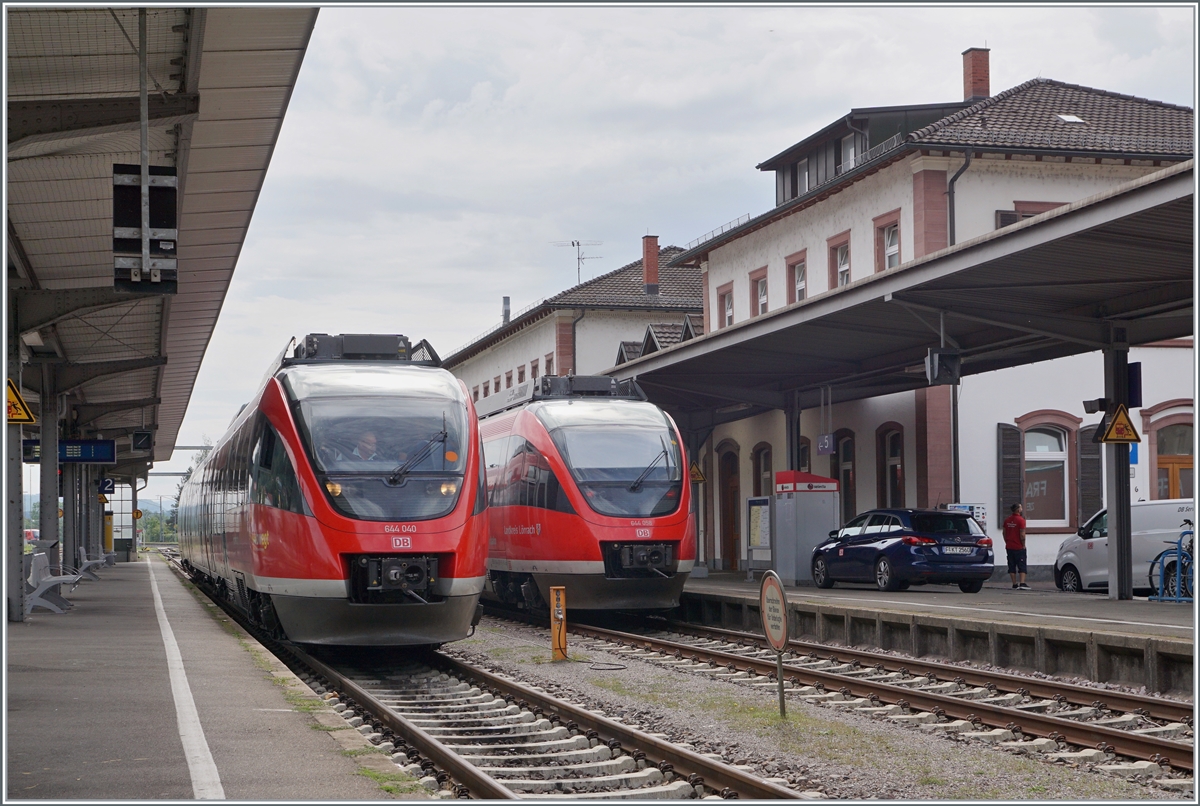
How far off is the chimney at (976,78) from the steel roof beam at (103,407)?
72.5ft

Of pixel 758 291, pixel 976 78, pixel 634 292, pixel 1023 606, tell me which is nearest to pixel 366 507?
pixel 1023 606

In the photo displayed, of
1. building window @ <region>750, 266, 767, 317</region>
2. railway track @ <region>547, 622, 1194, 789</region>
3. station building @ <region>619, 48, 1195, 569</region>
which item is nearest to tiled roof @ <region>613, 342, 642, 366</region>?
building window @ <region>750, 266, 767, 317</region>

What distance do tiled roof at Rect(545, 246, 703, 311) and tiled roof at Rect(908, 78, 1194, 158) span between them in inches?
716

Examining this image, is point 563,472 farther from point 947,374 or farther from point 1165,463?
point 1165,463

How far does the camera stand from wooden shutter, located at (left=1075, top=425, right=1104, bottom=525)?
1213 inches

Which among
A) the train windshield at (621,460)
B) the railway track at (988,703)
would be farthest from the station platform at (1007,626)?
the train windshield at (621,460)

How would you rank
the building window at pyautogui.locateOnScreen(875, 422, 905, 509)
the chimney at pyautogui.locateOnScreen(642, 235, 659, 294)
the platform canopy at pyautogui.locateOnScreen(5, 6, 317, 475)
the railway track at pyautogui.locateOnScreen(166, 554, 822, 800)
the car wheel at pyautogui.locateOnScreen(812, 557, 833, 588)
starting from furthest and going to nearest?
the chimney at pyautogui.locateOnScreen(642, 235, 659, 294) → the building window at pyautogui.locateOnScreen(875, 422, 905, 509) → the car wheel at pyautogui.locateOnScreen(812, 557, 833, 588) → the platform canopy at pyautogui.locateOnScreen(5, 6, 317, 475) → the railway track at pyautogui.locateOnScreen(166, 554, 822, 800)

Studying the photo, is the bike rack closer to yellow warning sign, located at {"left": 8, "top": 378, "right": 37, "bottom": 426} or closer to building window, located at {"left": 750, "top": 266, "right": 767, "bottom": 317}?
yellow warning sign, located at {"left": 8, "top": 378, "right": 37, "bottom": 426}

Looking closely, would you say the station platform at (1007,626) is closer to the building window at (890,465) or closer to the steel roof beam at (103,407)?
the building window at (890,465)

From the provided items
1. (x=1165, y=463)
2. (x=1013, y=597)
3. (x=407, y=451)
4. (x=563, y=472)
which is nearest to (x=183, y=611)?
(x=563, y=472)

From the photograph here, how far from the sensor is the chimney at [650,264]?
5466cm

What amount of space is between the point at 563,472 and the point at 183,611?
754cm

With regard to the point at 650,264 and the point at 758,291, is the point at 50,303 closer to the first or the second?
the point at 758,291

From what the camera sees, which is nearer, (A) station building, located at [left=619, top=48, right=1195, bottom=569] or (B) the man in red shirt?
(B) the man in red shirt
